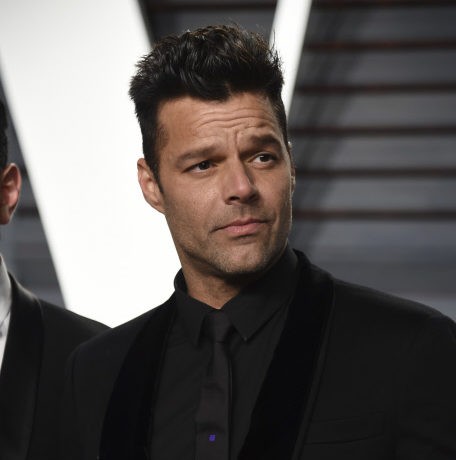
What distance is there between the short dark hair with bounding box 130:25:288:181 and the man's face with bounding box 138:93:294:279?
24 mm

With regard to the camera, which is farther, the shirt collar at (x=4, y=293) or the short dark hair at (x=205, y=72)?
the shirt collar at (x=4, y=293)

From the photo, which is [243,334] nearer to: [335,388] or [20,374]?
[335,388]

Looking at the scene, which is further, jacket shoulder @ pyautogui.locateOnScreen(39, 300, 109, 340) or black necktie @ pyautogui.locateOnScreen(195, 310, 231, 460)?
jacket shoulder @ pyautogui.locateOnScreen(39, 300, 109, 340)

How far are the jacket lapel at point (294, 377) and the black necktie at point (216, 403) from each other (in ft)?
0.20

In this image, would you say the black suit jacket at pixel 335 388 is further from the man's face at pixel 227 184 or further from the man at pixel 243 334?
the man's face at pixel 227 184

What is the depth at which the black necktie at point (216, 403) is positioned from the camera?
61.3 inches

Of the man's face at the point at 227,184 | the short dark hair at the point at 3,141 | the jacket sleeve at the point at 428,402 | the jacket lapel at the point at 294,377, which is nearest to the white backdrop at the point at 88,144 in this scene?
the short dark hair at the point at 3,141

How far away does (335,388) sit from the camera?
1558 mm

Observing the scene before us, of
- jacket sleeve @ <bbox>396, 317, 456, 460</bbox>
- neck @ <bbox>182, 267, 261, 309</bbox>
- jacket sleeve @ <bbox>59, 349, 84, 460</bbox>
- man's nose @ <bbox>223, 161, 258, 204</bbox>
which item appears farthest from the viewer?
jacket sleeve @ <bbox>59, 349, 84, 460</bbox>

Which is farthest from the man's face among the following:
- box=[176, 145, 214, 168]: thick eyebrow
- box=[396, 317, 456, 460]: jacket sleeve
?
box=[396, 317, 456, 460]: jacket sleeve

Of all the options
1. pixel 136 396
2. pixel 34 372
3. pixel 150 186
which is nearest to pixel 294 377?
pixel 136 396

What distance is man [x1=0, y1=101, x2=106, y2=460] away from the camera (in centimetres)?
190

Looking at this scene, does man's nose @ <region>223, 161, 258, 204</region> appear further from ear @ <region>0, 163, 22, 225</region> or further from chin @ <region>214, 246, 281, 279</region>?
ear @ <region>0, 163, 22, 225</region>

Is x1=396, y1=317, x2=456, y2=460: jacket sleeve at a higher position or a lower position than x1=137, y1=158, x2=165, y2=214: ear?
lower
